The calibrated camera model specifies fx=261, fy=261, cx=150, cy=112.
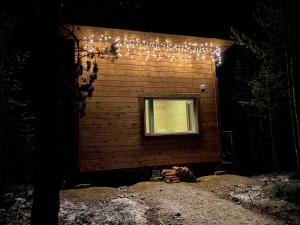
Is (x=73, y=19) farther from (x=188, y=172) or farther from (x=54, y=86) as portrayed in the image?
(x=188, y=172)

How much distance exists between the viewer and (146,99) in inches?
343

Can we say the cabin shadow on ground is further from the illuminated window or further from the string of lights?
the string of lights

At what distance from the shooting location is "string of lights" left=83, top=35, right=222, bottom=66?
27.1ft

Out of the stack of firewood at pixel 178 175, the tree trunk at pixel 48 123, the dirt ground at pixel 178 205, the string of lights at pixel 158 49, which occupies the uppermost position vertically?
the string of lights at pixel 158 49

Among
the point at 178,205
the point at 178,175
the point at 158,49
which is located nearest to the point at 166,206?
the point at 178,205

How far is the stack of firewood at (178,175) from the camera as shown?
8133 mm

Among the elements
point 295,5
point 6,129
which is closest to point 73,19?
point 6,129

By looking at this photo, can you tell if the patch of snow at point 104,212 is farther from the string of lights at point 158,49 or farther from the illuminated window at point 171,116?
the string of lights at point 158,49

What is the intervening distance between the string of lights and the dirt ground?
426 centimetres

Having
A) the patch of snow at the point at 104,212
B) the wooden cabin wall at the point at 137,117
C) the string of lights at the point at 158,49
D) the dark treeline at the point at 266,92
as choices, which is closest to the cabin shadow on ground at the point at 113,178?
the wooden cabin wall at the point at 137,117

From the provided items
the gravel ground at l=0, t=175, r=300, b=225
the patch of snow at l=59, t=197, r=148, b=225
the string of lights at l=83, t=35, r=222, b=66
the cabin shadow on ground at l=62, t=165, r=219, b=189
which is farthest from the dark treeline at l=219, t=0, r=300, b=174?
the patch of snow at l=59, t=197, r=148, b=225

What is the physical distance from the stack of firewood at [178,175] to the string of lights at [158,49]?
375 cm

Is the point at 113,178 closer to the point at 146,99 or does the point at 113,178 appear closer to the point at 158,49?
the point at 146,99

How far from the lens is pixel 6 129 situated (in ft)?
19.3
